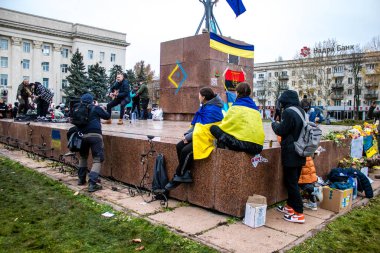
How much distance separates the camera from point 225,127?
4.86 meters

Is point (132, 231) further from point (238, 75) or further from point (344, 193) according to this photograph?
point (238, 75)

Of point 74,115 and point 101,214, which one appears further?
point 74,115

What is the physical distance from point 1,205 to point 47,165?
377cm

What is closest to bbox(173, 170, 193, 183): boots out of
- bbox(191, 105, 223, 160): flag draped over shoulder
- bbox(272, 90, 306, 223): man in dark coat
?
bbox(191, 105, 223, 160): flag draped over shoulder

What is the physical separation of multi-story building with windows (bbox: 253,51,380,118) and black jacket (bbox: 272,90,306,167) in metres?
40.7

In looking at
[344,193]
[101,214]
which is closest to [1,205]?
[101,214]

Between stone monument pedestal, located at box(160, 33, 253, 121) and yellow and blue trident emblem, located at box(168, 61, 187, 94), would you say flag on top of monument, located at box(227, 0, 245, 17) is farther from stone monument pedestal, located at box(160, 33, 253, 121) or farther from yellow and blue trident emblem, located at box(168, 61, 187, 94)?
yellow and blue trident emblem, located at box(168, 61, 187, 94)

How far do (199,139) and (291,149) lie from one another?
1.41 m

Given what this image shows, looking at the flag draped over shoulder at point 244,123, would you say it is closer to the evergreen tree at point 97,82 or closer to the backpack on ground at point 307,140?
the backpack on ground at point 307,140

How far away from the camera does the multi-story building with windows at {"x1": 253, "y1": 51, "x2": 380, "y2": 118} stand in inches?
1976

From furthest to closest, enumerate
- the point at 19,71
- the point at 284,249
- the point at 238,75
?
the point at 19,71 → the point at 238,75 → the point at 284,249

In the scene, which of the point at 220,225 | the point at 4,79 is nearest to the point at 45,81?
the point at 4,79

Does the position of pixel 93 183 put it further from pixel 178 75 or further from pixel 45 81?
pixel 45 81

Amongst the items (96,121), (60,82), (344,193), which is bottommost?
(344,193)
